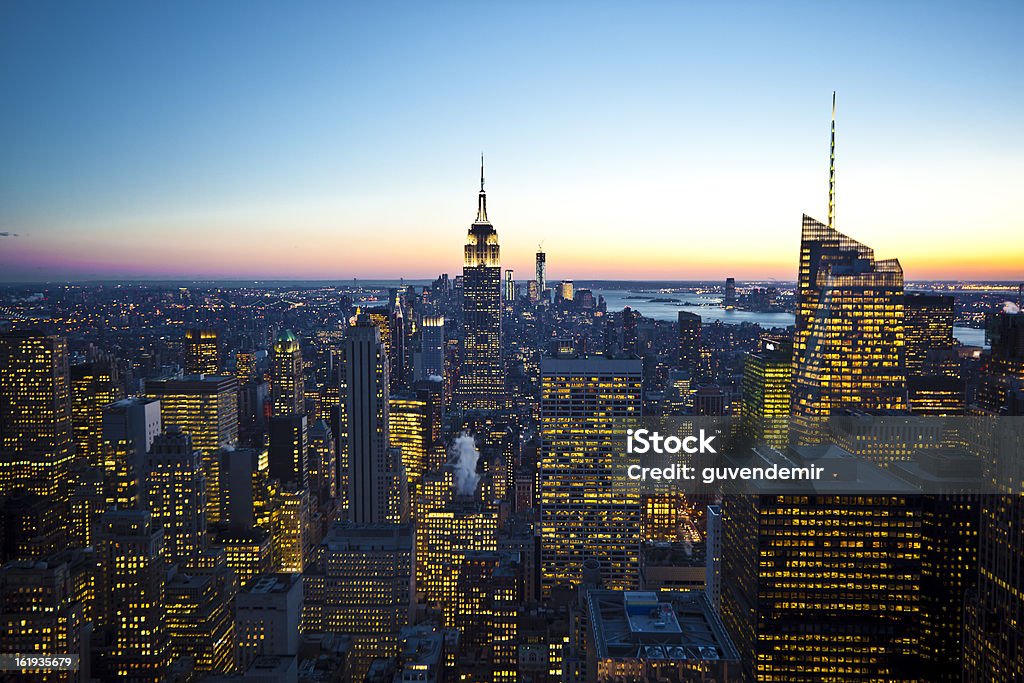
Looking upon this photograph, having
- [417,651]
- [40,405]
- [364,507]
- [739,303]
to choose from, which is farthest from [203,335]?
[739,303]

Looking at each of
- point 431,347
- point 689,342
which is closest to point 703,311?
point 689,342

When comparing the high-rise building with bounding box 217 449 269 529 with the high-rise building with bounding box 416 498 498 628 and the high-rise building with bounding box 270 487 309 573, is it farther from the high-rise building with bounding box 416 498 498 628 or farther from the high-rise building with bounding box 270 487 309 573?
the high-rise building with bounding box 416 498 498 628

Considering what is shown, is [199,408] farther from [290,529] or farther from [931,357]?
[931,357]

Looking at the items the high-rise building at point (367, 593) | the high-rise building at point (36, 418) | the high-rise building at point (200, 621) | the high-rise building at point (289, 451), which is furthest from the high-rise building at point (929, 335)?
the high-rise building at point (36, 418)

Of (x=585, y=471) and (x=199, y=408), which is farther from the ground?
(x=199, y=408)

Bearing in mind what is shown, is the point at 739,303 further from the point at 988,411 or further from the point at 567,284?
the point at 567,284
